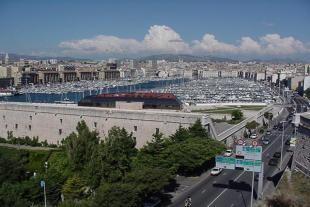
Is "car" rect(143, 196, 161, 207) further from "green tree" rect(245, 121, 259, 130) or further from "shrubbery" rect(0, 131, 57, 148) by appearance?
"green tree" rect(245, 121, 259, 130)

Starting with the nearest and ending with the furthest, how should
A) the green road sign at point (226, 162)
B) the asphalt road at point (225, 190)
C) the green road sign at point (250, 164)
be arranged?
the green road sign at point (250, 164) < the asphalt road at point (225, 190) < the green road sign at point (226, 162)

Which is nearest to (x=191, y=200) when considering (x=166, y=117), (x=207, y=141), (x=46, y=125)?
(x=207, y=141)

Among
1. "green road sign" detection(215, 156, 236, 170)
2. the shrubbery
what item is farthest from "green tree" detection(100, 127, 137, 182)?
the shrubbery

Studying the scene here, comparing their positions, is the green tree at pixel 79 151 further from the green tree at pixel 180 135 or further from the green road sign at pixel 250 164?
the green road sign at pixel 250 164

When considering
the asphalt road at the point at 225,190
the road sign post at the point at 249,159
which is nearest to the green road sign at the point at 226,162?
the road sign post at the point at 249,159

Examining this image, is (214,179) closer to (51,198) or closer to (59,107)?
(51,198)

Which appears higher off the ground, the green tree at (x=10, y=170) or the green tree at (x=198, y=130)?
the green tree at (x=198, y=130)

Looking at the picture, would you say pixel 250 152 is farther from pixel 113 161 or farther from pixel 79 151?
pixel 79 151

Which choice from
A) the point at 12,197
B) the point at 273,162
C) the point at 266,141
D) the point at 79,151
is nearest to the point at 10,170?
the point at 79,151
